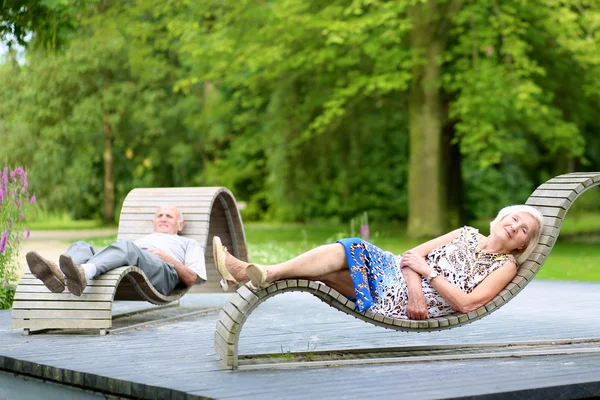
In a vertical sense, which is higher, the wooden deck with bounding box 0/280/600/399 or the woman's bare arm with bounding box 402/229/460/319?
the woman's bare arm with bounding box 402/229/460/319

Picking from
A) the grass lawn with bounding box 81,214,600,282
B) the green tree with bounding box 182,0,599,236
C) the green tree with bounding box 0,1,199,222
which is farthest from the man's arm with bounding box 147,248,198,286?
the green tree with bounding box 0,1,199,222

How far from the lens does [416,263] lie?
214 inches

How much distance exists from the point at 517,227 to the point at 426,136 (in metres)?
13.6

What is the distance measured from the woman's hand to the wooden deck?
1.51ft

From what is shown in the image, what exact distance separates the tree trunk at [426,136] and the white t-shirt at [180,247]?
38.4 ft

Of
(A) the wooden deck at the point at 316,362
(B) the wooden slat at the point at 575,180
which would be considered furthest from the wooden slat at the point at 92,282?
(B) the wooden slat at the point at 575,180

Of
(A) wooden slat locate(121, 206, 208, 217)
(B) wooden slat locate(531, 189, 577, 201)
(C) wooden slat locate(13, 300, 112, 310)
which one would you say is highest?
(A) wooden slat locate(121, 206, 208, 217)

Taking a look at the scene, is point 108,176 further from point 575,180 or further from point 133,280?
point 575,180

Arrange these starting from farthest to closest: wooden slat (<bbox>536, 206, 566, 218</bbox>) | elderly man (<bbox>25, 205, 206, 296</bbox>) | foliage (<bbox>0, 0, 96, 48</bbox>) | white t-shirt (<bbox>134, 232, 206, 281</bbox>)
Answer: foliage (<bbox>0, 0, 96, 48</bbox>), white t-shirt (<bbox>134, 232, 206, 281</bbox>), elderly man (<bbox>25, 205, 206, 296</bbox>), wooden slat (<bbox>536, 206, 566, 218</bbox>)

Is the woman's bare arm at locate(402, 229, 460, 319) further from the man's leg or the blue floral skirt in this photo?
the man's leg

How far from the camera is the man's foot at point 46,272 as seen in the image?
19.3 ft

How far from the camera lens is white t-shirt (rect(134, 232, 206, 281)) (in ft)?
23.8

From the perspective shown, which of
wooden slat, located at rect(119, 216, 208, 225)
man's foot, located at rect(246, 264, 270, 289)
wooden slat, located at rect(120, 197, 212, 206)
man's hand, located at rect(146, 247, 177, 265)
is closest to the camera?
man's foot, located at rect(246, 264, 270, 289)

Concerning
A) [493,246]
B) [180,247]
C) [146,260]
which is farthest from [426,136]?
[493,246]
